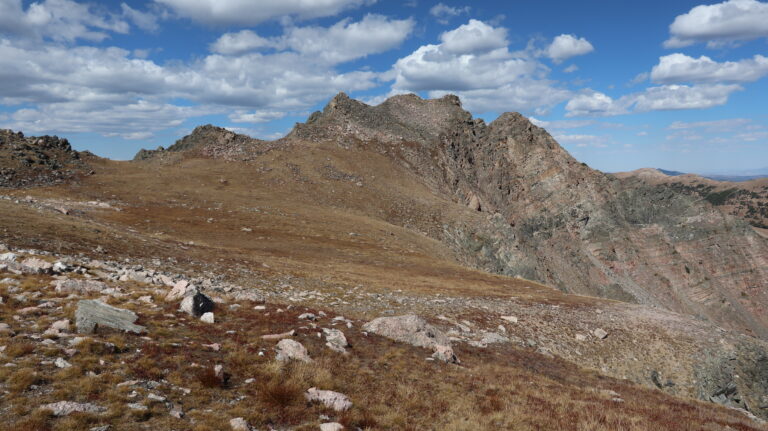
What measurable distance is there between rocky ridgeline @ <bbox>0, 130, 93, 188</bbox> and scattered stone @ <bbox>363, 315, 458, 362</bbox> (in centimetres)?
6730

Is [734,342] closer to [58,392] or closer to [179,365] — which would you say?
[179,365]

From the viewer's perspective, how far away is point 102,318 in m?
13.1

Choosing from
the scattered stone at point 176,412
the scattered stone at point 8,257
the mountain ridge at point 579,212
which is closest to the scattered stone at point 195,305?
the scattered stone at point 176,412

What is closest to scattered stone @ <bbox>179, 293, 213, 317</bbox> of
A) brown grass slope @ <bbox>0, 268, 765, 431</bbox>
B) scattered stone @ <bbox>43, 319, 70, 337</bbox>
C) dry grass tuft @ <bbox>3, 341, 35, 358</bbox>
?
brown grass slope @ <bbox>0, 268, 765, 431</bbox>

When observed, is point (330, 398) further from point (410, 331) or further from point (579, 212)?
point (579, 212)

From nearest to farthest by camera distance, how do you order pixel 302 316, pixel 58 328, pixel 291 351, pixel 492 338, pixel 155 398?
pixel 155 398
pixel 58 328
pixel 291 351
pixel 302 316
pixel 492 338

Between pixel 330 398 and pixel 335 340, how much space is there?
213 inches

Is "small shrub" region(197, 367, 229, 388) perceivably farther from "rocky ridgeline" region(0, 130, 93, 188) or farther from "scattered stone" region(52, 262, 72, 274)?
"rocky ridgeline" region(0, 130, 93, 188)

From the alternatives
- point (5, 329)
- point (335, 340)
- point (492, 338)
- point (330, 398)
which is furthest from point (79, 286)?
point (492, 338)

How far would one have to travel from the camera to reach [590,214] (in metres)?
115

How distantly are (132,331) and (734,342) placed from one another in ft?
166

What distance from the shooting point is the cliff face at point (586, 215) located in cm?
10538

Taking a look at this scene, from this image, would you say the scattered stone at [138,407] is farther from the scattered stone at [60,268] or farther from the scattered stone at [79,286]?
the scattered stone at [60,268]

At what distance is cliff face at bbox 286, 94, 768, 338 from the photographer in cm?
10538
